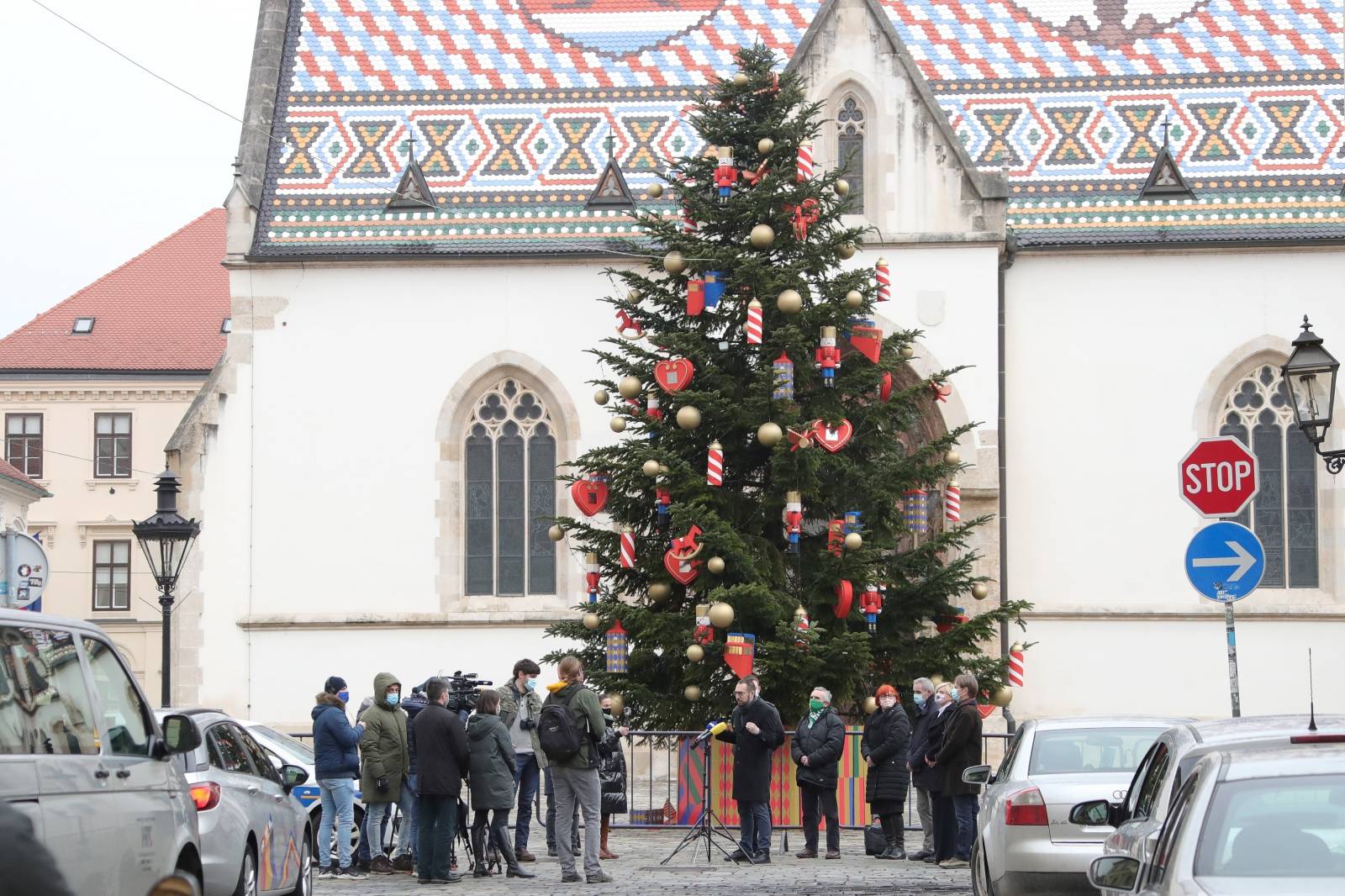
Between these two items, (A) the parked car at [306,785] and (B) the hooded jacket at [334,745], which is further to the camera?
(A) the parked car at [306,785]

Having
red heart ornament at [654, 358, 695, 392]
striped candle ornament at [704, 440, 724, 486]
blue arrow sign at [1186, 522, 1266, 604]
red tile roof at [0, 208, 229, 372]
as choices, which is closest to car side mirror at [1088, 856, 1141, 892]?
blue arrow sign at [1186, 522, 1266, 604]

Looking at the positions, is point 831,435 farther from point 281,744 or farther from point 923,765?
point 281,744

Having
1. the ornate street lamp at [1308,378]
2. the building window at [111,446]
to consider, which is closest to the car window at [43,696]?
the ornate street lamp at [1308,378]

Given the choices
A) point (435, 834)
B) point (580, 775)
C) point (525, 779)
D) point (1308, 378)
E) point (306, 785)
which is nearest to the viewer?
point (1308, 378)

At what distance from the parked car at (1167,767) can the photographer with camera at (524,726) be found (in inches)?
348

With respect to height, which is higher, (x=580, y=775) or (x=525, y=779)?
(x=580, y=775)

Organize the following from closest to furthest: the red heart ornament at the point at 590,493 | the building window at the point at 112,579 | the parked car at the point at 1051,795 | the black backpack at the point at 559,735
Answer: the parked car at the point at 1051,795 → the black backpack at the point at 559,735 → the red heart ornament at the point at 590,493 → the building window at the point at 112,579

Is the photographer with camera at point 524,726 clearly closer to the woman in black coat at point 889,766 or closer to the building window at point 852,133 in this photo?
the woman in black coat at point 889,766

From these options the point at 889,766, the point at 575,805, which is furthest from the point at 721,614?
the point at 575,805

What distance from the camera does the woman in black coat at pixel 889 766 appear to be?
1705 centimetres

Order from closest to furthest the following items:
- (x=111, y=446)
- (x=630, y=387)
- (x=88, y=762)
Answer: (x=88, y=762), (x=630, y=387), (x=111, y=446)

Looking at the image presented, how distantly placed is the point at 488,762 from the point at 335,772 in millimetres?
1222

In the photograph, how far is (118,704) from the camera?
29.1 feet

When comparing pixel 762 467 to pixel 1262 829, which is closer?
pixel 1262 829
